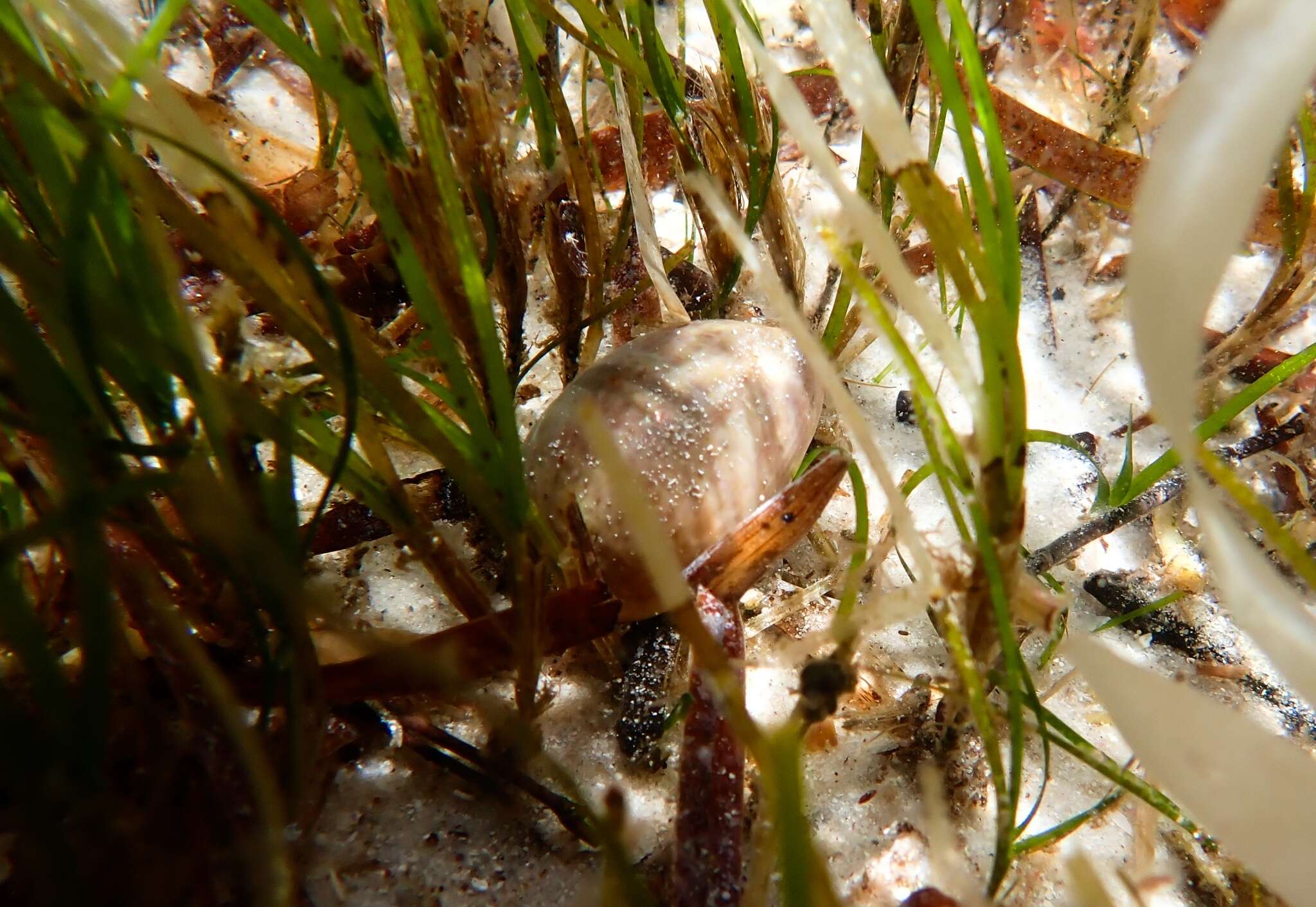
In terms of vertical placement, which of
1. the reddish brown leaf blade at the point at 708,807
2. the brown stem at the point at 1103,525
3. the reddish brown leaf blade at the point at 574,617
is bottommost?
the reddish brown leaf blade at the point at 708,807

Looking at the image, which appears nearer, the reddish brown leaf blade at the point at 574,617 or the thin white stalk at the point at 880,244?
the thin white stalk at the point at 880,244

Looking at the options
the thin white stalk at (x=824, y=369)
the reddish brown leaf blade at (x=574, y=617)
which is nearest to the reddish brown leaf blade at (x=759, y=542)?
the reddish brown leaf blade at (x=574, y=617)

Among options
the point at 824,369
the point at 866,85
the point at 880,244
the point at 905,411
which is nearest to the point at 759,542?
the point at 824,369

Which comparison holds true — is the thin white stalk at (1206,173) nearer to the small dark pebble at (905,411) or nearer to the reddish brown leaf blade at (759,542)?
the reddish brown leaf blade at (759,542)

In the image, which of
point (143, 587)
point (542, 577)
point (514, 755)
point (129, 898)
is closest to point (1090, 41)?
point (542, 577)

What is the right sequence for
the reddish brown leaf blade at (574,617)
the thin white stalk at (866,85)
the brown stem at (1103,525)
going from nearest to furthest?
the thin white stalk at (866,85), the reddish brown leaf blade at (574,617), the brown stem at (1103,525)

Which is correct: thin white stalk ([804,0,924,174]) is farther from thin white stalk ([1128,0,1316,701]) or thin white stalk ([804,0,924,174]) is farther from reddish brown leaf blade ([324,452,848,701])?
reddish brown leaf blade ([324,452,848,701])

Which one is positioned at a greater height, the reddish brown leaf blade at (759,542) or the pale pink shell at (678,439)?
the pale pink shell at (678,439)

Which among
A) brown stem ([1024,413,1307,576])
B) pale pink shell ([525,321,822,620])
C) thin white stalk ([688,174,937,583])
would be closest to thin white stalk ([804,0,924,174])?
thin white stalk ([688,174,937,583])
